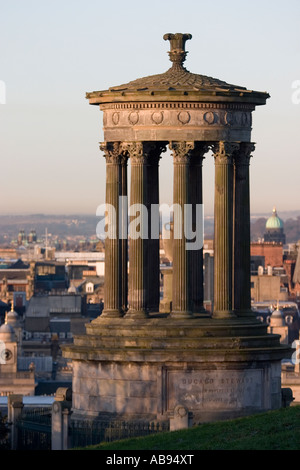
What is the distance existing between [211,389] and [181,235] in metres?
5.18

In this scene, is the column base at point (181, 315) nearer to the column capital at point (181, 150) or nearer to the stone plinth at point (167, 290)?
the stone plinth at point (167, 290)

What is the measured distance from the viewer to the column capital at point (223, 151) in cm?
8838

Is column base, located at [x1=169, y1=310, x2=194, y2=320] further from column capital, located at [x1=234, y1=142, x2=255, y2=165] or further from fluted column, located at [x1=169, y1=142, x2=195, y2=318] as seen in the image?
Result: column capital, located at [x1=234, y1=142, x2=255, y2=165]

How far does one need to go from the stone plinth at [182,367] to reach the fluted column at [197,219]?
2158 millimetres

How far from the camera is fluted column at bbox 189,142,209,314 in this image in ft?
294

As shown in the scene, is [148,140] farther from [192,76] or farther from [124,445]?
[124,445]

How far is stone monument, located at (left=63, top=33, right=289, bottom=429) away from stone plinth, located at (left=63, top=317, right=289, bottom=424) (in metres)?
0.03

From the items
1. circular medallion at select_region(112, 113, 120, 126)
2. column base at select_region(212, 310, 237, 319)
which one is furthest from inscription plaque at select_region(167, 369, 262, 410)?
circular medallion at select_region(112, 113, 120, 126)

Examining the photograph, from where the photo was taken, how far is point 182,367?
87.6m

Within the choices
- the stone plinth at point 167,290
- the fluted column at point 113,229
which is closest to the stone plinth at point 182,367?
the fluted column at point 113,229

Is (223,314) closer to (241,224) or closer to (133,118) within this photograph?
(241,224)

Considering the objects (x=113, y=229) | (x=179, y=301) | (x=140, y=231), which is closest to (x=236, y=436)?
(x=179, y=301)
